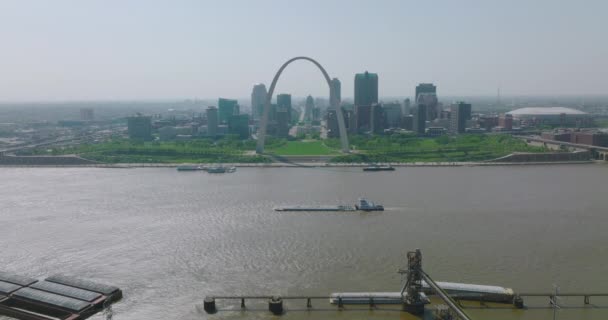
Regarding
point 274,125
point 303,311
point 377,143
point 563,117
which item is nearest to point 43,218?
point 303,311

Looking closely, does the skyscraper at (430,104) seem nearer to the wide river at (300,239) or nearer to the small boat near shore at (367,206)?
the wide river at (300,239)

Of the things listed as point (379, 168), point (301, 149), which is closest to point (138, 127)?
point (301, 149)

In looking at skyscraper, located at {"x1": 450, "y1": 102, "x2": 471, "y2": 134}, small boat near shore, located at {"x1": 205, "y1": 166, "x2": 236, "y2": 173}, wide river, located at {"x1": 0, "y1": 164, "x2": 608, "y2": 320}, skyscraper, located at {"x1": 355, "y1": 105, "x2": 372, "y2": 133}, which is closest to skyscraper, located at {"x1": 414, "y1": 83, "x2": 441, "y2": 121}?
skyscraper, located at {"x1": 450, "y1": 102, "x2": 471, "y2": 134}

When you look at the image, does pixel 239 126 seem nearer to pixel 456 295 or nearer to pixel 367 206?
pixel 367 206

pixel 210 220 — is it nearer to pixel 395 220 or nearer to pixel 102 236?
pixel 102 236

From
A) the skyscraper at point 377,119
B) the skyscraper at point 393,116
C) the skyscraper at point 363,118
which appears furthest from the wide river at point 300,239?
the skyscraper at point 393,116

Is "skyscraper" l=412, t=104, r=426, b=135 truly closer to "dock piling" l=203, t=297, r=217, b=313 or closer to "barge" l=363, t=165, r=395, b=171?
"barge" l=363, t=165, r=395, b=171
